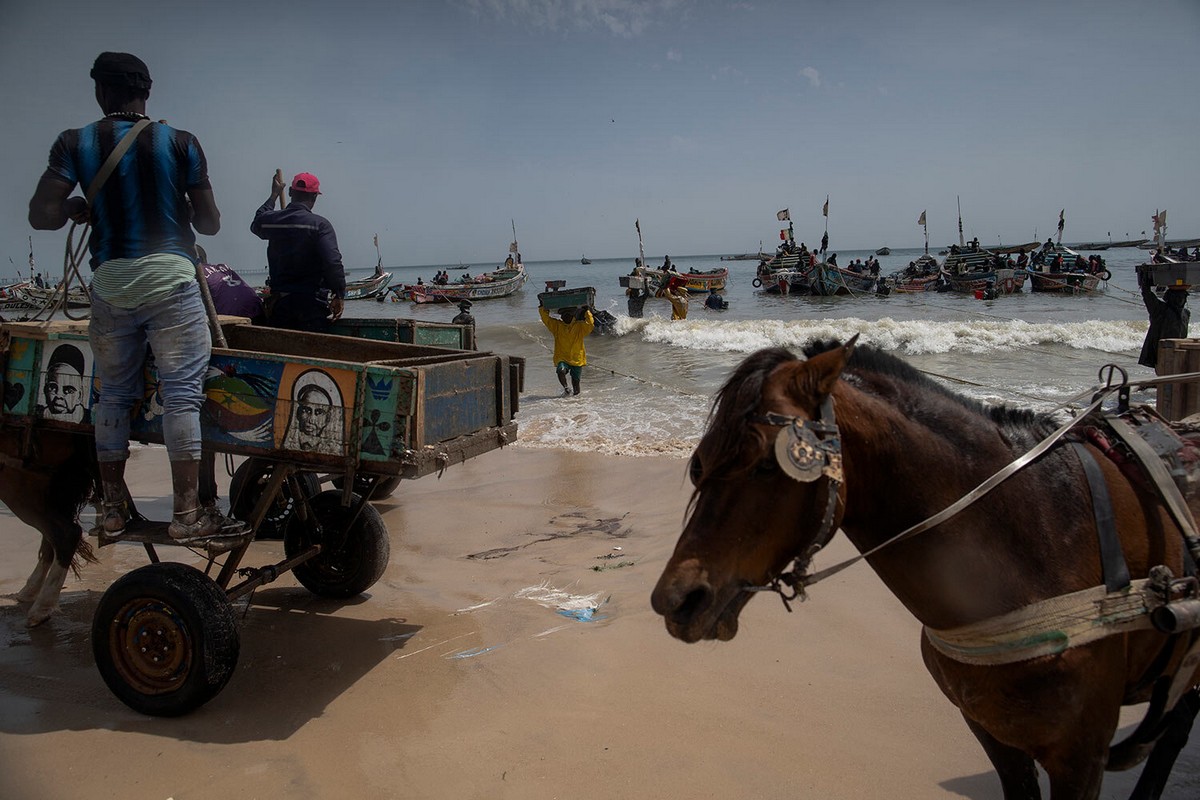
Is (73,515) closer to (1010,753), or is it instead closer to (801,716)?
(801,716)

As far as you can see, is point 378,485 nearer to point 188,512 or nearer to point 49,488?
point 188,512

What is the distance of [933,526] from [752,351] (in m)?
5.03

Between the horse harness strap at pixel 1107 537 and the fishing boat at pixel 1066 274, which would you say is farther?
the fishing boat at pixel 1066 274

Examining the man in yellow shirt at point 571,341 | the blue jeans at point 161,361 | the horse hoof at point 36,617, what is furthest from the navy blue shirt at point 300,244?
the man in yellow shirt at point 571,341

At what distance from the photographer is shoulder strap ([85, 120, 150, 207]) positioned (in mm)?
3303

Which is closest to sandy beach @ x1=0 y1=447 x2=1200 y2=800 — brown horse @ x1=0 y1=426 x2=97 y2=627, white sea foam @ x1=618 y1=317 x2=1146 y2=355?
brown horse @ x1=0 y1=426 x2=97 y2=627

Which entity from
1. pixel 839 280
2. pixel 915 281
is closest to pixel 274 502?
pixel 839 280

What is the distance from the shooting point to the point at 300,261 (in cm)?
544

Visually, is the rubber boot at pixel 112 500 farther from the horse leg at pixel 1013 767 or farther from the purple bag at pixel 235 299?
the horse leg at pixel 1013 767

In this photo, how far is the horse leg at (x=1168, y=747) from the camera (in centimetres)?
252

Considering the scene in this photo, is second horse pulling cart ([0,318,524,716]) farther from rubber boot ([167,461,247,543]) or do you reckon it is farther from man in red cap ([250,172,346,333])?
man in red cap ([250,172,346,333])

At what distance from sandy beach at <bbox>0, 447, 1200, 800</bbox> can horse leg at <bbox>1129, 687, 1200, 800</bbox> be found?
22.3 inches

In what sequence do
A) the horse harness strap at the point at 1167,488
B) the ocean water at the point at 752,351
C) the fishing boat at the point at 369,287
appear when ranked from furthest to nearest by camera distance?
the fishing boat at the point at 369,287 < the ocean water at the point at 752,351 < the horse harness strap at the point at 1167,488

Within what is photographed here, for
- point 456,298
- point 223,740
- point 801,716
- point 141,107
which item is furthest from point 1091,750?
point 456,298
